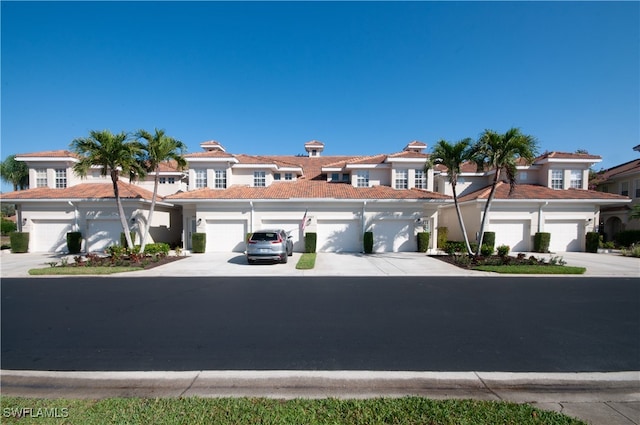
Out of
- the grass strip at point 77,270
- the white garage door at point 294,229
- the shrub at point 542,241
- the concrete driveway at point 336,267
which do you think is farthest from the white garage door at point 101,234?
the shrub at point 542,241

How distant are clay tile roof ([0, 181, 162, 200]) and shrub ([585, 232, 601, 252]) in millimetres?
30336

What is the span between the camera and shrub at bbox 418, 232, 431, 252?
16875 mm

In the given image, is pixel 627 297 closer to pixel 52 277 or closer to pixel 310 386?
pixel 310 386

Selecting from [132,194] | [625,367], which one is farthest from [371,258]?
[132,194]

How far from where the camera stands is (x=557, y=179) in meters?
21.6

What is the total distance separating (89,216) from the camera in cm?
1766

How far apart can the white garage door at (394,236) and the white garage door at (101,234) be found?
17.2m

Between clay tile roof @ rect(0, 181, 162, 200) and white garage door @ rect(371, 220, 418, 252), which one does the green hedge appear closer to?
clay tile roof @ rect(0, 181, 162, 200)

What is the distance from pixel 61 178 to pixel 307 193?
748 inches

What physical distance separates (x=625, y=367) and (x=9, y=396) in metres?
8.45

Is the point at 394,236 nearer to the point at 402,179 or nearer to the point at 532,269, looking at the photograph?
the point at 402,179

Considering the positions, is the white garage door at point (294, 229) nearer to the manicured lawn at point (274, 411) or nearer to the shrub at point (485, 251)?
the shrub at point (485, 251)

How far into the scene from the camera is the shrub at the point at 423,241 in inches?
664

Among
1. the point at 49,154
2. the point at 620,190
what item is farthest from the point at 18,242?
the point at 620,190
